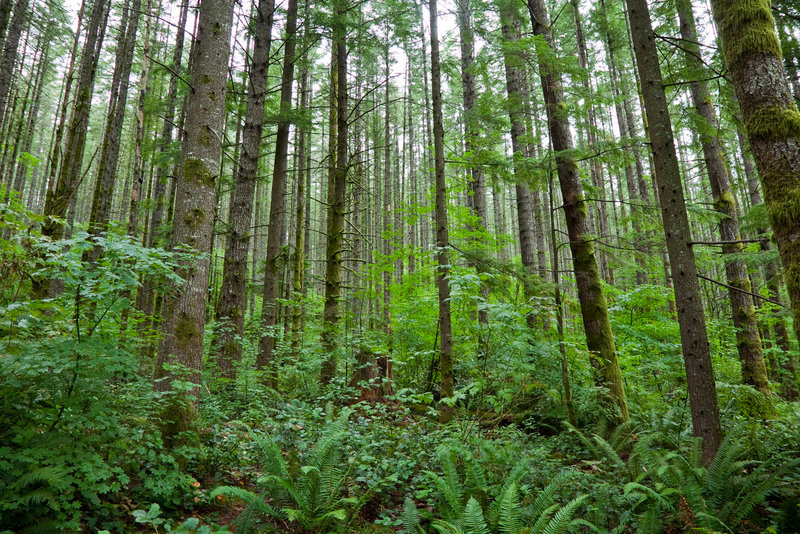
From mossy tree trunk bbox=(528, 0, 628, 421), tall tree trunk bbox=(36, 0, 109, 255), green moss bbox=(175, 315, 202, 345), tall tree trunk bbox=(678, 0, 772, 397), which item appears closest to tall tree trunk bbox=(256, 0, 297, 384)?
tall tree trunk bbox=(36, 0, 109, 255)

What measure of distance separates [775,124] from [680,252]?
→ 1378 mm

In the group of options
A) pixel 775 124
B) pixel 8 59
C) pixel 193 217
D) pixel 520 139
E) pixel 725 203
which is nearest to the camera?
pixel 775 124

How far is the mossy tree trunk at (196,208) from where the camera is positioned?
4.21 metres

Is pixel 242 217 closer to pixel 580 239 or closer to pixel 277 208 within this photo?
pixel 277 208

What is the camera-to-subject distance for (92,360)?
3.04m

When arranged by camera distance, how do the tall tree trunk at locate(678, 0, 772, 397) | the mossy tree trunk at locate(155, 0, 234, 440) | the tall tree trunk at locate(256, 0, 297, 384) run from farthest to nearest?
the tall tree trunk at locate(256, 0, 297, 384) → the tall tree trunk at locate(678, 0, 772, 397) → the mossy tree trunk at locate(155, 0, 234, 440)

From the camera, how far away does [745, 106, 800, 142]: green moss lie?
3160 mm

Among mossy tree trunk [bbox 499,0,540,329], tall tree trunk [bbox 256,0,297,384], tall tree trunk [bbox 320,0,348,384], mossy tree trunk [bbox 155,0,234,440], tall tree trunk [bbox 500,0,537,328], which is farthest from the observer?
tall tree trunk [bbox 256,0,297,384]

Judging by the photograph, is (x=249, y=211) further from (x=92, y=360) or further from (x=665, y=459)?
(x=665, y=459)

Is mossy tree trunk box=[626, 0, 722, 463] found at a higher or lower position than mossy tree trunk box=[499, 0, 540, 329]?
lower

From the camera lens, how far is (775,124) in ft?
10.5

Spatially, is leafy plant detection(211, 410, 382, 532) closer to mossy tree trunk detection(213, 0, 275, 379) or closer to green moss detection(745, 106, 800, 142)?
A: mossy tree trunk detection(213, 0, 275, 379)

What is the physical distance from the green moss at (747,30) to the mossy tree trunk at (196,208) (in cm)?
535

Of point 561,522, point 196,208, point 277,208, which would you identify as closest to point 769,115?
point 561,522
